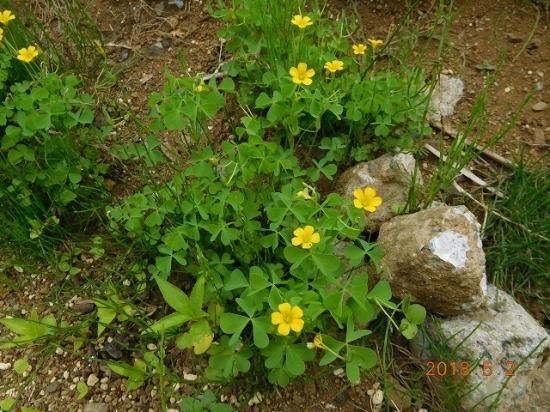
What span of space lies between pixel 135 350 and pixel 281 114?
47.4 inches

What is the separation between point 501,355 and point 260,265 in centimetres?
100

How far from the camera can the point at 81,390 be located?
226 centimetres

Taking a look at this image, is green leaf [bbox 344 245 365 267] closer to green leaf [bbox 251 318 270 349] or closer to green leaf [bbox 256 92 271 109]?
green leaf [bbox 251 318 270 349]

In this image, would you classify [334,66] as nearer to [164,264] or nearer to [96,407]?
[164,264]

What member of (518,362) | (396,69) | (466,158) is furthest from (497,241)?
(396,69)

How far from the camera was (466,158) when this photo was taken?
2.38 m

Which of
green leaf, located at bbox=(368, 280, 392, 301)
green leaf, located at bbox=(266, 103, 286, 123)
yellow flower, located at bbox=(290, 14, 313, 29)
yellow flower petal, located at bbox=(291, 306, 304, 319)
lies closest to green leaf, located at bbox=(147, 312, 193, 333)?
yellow flower petal, located at bbox=(291, 306, 304, 319)

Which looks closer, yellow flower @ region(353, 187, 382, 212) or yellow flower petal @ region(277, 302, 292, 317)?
yellow flower petal @ region(277, 302, 292, 317)

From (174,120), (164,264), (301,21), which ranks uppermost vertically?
(301,21)

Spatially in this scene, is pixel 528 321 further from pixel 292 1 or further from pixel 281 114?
pixel 292 1

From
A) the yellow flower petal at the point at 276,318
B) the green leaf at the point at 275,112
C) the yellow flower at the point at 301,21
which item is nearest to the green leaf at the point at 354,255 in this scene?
the yellow flower petal at the point at 276,318
